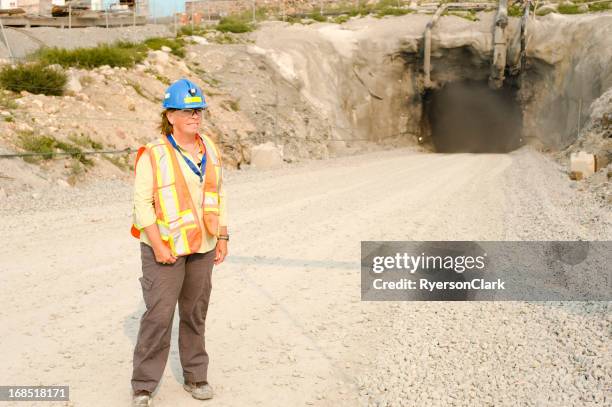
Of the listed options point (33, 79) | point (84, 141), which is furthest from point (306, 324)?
point (33, 79)

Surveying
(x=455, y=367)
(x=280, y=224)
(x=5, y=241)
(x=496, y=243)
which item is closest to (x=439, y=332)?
(x=455, y=367)

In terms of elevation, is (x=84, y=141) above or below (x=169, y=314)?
below

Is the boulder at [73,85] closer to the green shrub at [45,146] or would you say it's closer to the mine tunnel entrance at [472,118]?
the green shrub at [45,146]

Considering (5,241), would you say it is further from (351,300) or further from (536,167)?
(536,167)


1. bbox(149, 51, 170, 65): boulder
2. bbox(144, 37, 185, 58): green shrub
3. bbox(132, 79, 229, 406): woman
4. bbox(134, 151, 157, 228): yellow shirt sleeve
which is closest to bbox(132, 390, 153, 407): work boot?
bbox(132, 79, 229, 406): woman

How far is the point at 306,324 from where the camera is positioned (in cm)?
645

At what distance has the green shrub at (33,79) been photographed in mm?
20172

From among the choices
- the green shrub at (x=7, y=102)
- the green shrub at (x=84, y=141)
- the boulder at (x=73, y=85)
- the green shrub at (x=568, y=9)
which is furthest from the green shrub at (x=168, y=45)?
the green shrub at (x=568, y=9)

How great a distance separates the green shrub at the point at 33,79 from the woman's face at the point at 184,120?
17.5 m

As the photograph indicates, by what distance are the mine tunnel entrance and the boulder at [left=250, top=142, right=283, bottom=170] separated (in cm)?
1808

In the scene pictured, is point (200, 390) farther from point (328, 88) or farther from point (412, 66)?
point (412, 66)

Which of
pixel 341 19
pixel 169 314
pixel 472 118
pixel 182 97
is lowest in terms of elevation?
pixel 472 118

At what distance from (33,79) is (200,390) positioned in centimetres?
1804

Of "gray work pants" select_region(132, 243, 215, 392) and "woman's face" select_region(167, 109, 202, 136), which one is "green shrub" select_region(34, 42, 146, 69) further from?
"gray work pants" select_region(132, 243, 215, 392)
